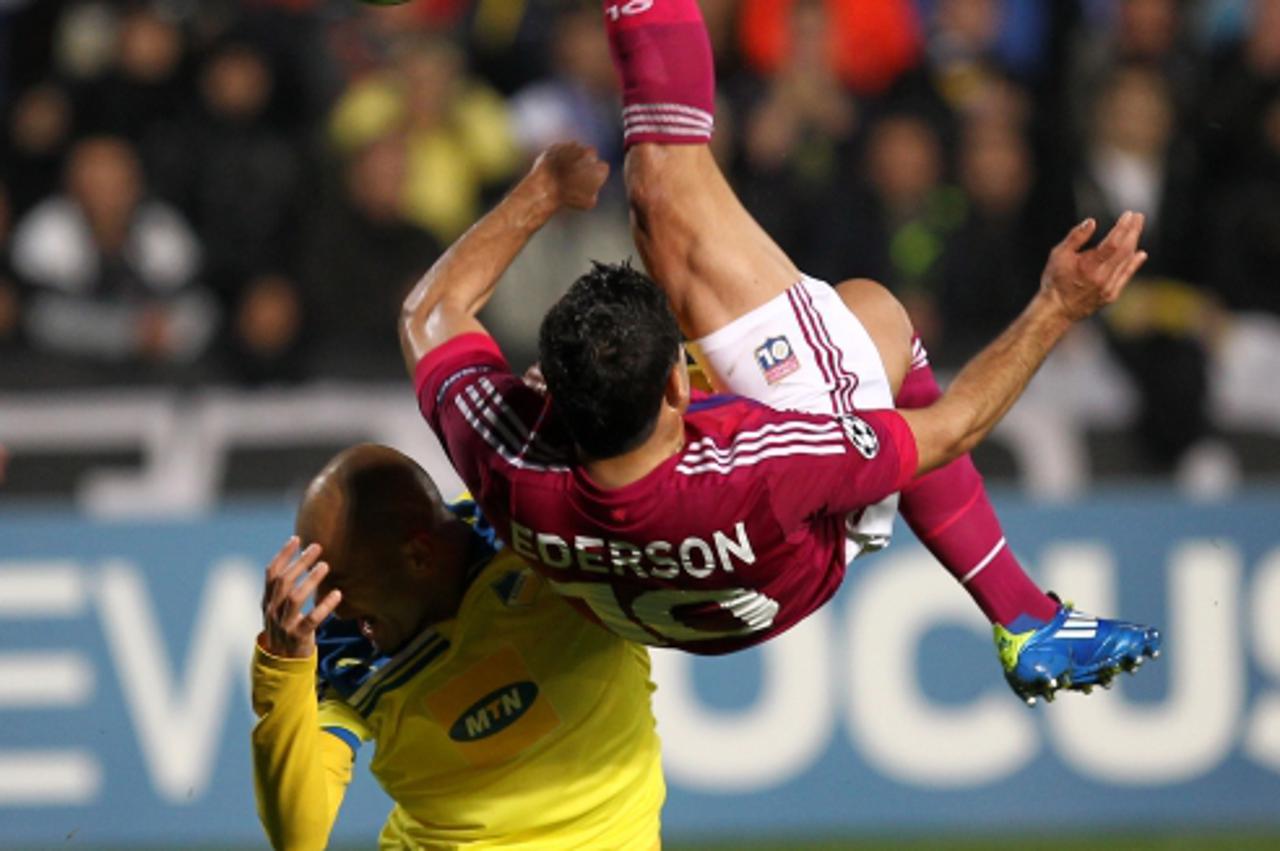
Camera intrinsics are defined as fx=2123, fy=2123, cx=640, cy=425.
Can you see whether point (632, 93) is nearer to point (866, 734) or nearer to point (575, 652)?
point (575, 652)

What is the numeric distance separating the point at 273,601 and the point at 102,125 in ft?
19.7

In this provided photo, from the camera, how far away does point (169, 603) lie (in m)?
8.16

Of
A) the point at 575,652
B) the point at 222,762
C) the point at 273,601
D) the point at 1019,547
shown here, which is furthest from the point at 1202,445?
the point at 273,601

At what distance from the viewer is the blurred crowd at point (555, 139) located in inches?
352

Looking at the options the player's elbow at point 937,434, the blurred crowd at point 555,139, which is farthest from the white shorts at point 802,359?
the blurred crowd at point 555,139

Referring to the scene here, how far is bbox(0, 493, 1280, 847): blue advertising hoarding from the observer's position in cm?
811

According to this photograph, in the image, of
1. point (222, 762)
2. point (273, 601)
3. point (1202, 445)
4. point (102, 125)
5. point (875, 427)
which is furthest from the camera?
point (102, 125)

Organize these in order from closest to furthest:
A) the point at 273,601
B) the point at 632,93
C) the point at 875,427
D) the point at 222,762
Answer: the point at 273,601
the point at 875,427
the point at 632,93
the point at 222,762

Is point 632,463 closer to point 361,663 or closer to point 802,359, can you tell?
point 802,359

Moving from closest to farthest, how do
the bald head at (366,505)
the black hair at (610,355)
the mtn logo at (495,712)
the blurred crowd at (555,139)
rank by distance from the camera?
the black hair at (610,355), the bald head at (366,505), the mtn logo at (495,712), the blurred crowd at (555,139)

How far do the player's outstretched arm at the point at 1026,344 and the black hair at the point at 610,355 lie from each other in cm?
63

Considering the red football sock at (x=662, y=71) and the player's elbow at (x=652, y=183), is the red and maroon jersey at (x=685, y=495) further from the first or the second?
the red football sock at (x=662, y=71)

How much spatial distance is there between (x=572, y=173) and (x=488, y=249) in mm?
266

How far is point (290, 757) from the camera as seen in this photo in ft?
14.0
